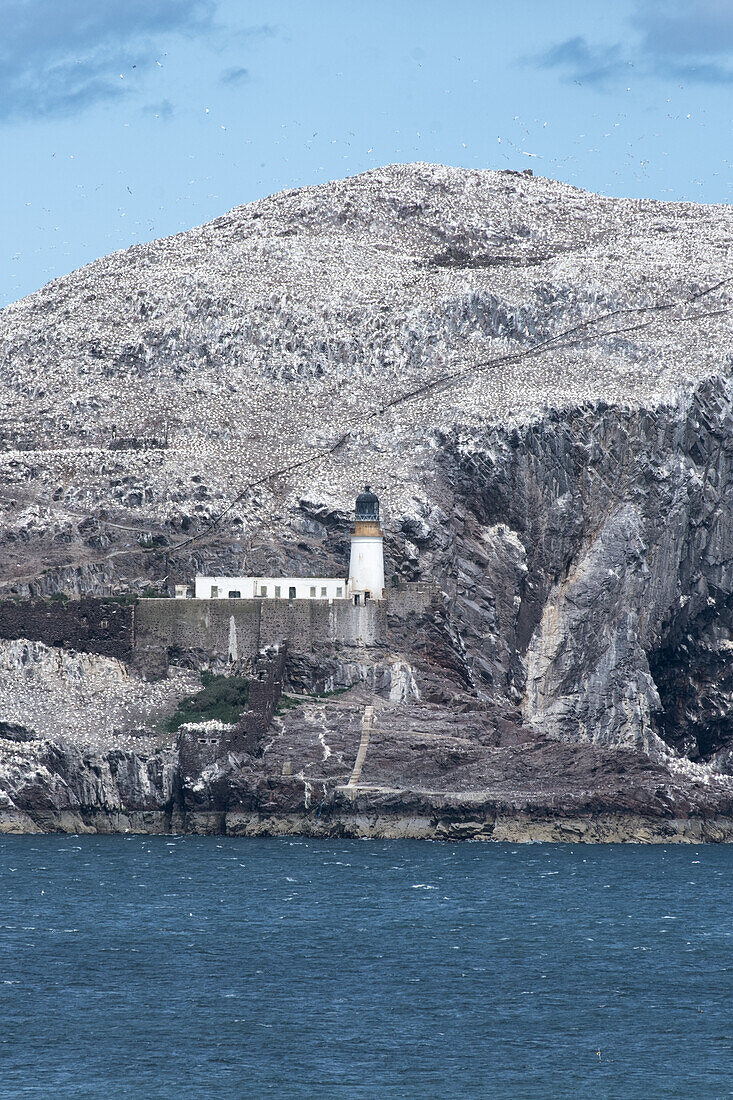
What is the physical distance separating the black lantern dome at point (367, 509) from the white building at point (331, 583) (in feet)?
0.15

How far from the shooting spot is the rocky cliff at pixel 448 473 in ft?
305

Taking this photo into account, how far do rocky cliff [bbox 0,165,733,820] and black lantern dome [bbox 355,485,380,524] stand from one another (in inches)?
120

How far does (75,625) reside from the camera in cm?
9225

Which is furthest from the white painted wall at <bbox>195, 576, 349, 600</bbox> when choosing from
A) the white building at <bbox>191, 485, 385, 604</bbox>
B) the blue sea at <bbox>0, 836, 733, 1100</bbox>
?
the blue sea at <bbox>0, 836, 733, 1100</bbox>

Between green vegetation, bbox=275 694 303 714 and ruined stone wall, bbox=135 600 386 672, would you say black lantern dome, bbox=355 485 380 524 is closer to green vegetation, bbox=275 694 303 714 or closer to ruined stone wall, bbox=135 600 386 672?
ruined stone wall, bbox=135 600 386 672

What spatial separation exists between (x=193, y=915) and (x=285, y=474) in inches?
1541

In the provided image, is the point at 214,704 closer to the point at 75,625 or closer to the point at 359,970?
the point at 75,625

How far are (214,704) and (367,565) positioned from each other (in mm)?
10854

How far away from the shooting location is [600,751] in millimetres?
89250

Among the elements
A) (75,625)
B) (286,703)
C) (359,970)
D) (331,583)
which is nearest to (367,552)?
(331,583)

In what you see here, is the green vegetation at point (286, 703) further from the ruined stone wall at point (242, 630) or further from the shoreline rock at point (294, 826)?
the shoreline rock at point (294, 826)

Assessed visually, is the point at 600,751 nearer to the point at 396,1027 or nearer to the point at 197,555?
the point at 197,555

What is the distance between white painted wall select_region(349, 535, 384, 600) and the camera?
9444 centimetres

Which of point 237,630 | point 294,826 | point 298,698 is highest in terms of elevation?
point 237,630
